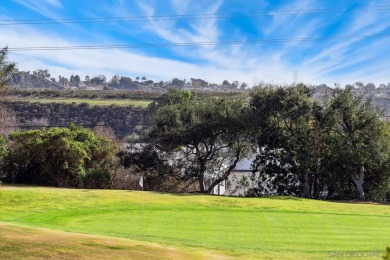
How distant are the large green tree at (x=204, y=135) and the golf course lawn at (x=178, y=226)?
23.1 feet

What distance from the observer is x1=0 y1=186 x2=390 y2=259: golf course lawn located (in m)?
9.91

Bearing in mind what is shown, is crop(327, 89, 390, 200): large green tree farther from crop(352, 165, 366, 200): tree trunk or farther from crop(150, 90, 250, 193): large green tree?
crop(150, 90, 250, 193): large green tree

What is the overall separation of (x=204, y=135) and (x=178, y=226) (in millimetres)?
15699

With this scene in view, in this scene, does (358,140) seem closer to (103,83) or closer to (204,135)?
(204,135)

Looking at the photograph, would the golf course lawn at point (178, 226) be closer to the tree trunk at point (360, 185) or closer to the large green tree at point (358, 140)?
the large green tree at point (358, 140)

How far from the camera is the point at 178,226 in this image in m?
14.7

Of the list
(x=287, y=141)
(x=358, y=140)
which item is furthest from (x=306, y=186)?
(x=358, y=140)

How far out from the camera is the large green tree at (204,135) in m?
29.8

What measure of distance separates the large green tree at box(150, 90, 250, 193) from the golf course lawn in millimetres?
7053

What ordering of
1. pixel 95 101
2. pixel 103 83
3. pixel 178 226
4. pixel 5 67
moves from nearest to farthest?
pixel 178 226 < pixel 5 67 < pixel 95 101 < pixel 103 83

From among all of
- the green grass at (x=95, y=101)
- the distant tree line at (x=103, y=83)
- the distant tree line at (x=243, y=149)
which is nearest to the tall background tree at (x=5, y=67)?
the distant tree line at (x=243, y=149)

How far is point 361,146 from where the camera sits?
95.1 feet

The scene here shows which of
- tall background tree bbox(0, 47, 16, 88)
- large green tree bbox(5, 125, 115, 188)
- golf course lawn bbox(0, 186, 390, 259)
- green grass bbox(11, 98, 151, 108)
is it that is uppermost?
green grass bbox(11, 98, 151, 108)

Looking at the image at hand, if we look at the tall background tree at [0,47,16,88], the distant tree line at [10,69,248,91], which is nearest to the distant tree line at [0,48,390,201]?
the tall background tree at [0,47,16,88]
